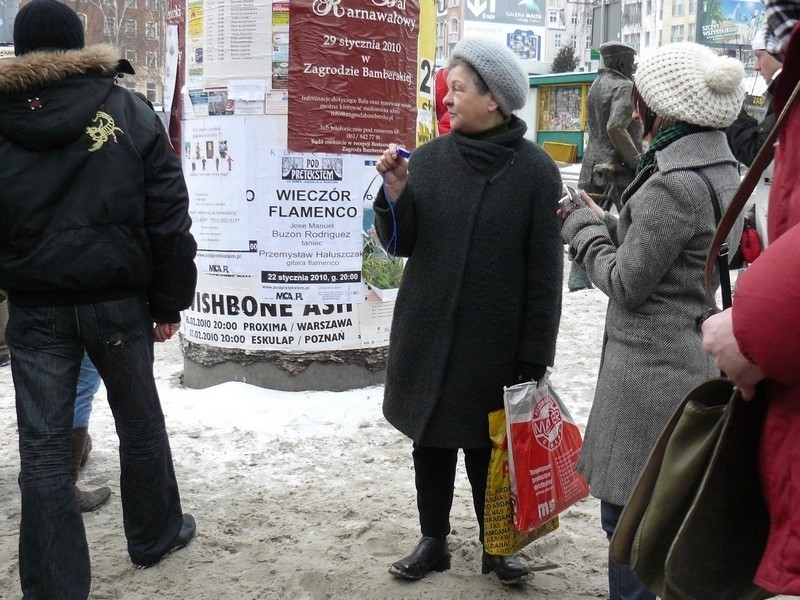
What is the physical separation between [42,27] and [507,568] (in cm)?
253

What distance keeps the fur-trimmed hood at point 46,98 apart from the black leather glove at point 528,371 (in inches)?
67.3

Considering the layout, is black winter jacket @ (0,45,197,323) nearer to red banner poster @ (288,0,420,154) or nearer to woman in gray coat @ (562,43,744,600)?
woman in gray coat @ (562,43,744,600)

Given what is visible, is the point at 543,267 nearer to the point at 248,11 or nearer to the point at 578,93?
the point at 248,11

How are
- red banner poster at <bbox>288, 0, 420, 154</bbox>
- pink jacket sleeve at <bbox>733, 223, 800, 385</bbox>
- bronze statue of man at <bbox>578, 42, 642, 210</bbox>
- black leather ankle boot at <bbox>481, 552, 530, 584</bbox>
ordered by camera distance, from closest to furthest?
pink jacket sleeve at <bbox>733, 223, 800, 385</bbox> → black leather ankle boot at <bbox>481, 552, 530, 584</bbox> → red banner poster at <bbox>288, 0, 420, 154</bbox> → bronze statue of man at <bbox>578, 42, 642, 210</bbox>

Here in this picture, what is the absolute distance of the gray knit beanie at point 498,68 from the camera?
10.3 feet

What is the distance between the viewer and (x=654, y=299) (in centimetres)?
273

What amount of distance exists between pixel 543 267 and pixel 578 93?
128 feet

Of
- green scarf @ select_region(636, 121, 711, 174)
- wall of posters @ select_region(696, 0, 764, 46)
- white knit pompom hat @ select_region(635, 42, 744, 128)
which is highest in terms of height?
wall of posters @ select_region(696, 0, 764, 46)

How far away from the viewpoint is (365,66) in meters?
5.21

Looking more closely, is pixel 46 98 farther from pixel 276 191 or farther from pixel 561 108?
pixel 561 108

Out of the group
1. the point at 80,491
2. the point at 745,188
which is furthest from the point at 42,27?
the point at 745,188

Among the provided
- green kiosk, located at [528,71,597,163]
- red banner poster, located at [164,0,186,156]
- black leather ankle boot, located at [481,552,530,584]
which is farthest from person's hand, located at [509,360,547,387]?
green kiosk, located at [528,71,597,163]

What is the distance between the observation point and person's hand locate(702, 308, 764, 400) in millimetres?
1534

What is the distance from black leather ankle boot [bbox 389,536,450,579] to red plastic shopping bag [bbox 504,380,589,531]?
1.41 feet
